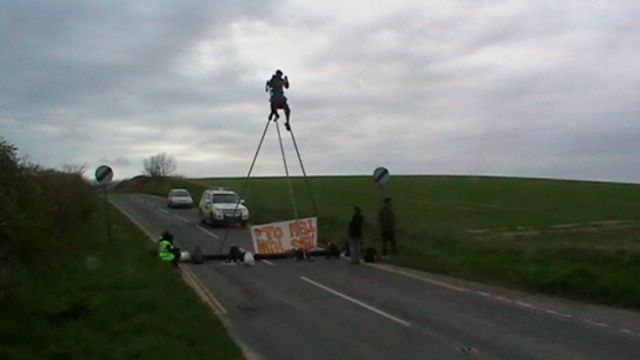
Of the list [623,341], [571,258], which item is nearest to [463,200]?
[571,258]

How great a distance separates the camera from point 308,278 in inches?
752

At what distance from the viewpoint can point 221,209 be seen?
1564 inches

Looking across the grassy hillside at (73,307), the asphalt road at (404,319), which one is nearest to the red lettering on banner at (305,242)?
the asphalt road at (404,319)

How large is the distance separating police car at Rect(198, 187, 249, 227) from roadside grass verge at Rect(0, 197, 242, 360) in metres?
21.6

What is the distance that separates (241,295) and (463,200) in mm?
49298

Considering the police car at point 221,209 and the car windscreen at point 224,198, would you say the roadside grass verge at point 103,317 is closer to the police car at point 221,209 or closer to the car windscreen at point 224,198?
the police car at point 221,209

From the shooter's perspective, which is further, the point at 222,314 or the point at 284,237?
the point at 284,237

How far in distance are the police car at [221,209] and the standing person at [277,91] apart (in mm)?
16297

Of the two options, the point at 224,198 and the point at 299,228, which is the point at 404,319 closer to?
the point at 299,228

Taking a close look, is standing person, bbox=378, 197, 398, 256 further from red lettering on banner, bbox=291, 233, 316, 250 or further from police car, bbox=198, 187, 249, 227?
police car, bbox=198, 187, 249, 227

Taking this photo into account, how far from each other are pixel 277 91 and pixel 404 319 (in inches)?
443

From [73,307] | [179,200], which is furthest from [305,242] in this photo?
[179,200]

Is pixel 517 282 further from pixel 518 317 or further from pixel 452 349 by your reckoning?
pixel 452 349

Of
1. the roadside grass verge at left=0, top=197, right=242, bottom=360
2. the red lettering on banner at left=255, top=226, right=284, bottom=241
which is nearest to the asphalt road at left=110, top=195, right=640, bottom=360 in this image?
the roadside grass verge at left=0, top=197, right=242, bottom=360
